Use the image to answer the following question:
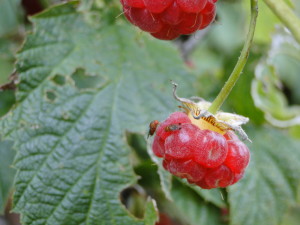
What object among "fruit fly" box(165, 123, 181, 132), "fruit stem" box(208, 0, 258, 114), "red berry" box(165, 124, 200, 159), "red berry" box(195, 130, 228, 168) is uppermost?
"fruit stem" box(208, 0, 258, 114)

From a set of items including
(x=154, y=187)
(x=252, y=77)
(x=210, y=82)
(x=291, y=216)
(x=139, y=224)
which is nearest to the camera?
(x=139, y=224)

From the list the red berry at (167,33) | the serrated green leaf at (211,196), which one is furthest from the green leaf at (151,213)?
→ the red berry at (167,33)

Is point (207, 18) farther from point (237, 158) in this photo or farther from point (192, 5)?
point (237, 158)

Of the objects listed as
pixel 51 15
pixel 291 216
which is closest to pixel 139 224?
pixel 51 15

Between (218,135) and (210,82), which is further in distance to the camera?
(210,82)

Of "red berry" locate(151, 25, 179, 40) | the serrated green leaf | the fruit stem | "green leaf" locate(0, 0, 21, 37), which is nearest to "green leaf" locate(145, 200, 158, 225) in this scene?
the serrated green leaf

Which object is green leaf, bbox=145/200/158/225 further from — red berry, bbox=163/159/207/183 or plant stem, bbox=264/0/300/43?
plant stem, bbox=264/0/300/43

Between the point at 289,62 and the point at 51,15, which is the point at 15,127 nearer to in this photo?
the point at 51,15
